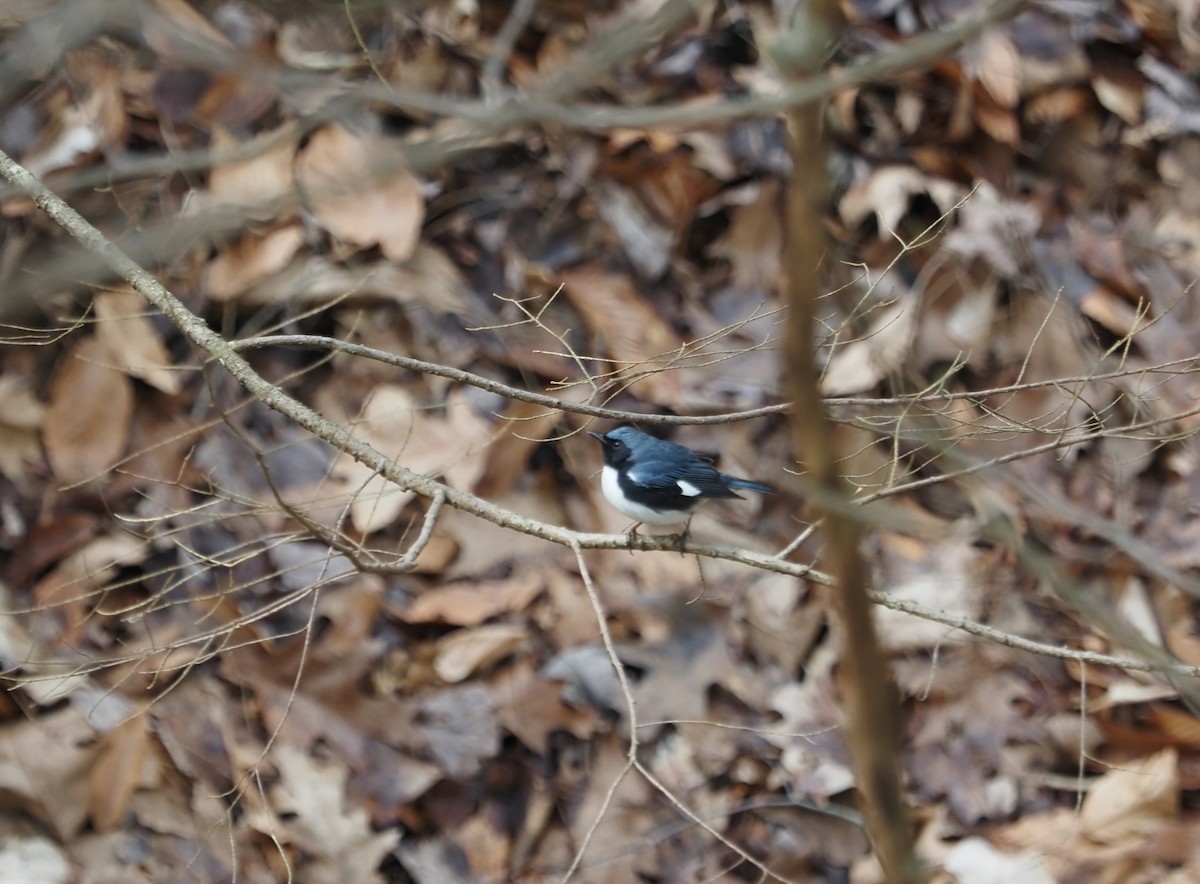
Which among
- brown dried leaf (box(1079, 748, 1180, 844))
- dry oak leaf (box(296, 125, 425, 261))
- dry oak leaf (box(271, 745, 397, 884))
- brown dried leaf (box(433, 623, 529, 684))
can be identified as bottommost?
brown dried leaf (box(1079, 748, 1180, 844))

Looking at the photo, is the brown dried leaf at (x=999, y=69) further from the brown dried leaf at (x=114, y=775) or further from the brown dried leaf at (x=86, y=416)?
the brown dried leaf at (x=114, y=775)

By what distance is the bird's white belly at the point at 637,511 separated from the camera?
3.51 m

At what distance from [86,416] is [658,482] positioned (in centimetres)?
214

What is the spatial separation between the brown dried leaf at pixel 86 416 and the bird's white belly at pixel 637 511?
184 cm

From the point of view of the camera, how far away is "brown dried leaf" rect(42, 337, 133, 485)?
3973 mm

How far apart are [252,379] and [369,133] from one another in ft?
8.08

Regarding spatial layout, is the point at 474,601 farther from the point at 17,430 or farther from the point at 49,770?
the point at 17,430

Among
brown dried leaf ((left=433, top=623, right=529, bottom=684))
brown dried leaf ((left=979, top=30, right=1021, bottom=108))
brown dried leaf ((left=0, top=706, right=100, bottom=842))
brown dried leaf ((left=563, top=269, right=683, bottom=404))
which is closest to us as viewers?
brown dried leaf ((left=0, top=706, right=100, bottom=842))

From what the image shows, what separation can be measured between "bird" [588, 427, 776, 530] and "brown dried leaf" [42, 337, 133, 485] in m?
1.79

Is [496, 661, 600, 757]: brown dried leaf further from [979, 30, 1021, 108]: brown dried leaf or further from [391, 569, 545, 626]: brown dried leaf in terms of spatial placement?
[979, 30, 1021, 108]: brown dried leaf

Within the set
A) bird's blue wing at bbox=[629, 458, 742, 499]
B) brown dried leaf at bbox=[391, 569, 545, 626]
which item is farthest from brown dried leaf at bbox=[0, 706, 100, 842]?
bird's blue wing at bbox=[629, 458, 742, 499]

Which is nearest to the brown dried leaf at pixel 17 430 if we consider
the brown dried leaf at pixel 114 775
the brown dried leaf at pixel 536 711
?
the brown dried leaf at pixel 114 775

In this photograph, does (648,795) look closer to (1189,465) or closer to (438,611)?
(438,611)

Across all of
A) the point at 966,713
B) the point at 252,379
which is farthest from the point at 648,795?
the point at 252,379
